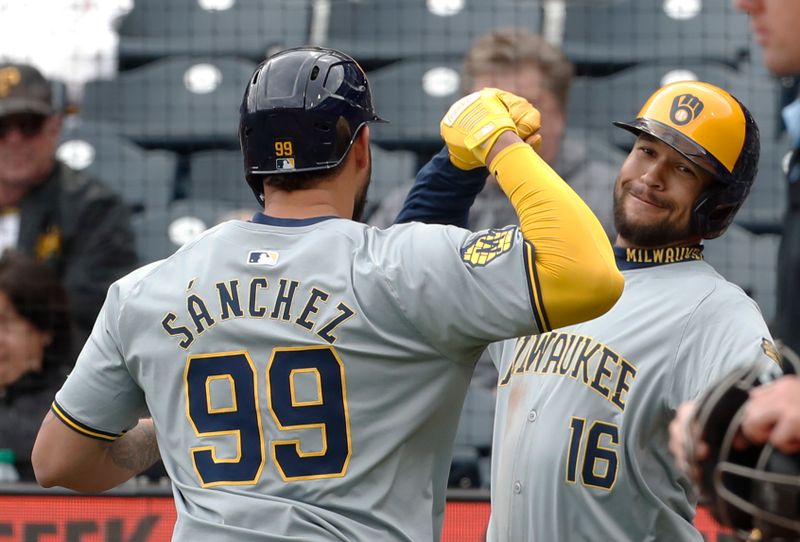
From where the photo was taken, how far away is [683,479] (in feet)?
8.89

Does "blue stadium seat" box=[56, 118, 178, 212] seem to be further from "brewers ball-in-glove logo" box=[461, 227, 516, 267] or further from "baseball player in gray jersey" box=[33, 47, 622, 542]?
"brewers ball-in-glove logo" box=[461, 227, 516, 267]

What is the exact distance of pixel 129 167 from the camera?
18.6 ft

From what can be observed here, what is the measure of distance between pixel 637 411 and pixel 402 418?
25.2 inches

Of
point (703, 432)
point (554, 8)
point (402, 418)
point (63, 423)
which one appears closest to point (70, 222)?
point (554, 8)

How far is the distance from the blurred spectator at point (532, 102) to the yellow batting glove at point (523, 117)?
2.46m

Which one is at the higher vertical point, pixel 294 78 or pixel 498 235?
pixel 294 78

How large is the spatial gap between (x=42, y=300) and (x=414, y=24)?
2.16m

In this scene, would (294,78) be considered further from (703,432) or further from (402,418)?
(703,432)

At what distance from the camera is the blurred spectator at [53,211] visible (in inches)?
205

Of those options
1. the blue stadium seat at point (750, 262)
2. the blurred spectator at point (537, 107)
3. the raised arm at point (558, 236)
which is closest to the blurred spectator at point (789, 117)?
the raised arm at point (558, 236)

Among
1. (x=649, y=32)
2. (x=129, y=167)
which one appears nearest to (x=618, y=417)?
(x=129, y=167)

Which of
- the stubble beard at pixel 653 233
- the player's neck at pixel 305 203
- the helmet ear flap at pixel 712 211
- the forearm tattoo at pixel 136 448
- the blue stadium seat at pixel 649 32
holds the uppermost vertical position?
the blue stadium seat at pixel 649 32

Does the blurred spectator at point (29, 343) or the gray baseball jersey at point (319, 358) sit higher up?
the gray baseball jersey at point (319, 358)

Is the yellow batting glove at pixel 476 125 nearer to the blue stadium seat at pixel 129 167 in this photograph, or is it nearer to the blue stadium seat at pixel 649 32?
the blue stadium seat at pixel 129 167
